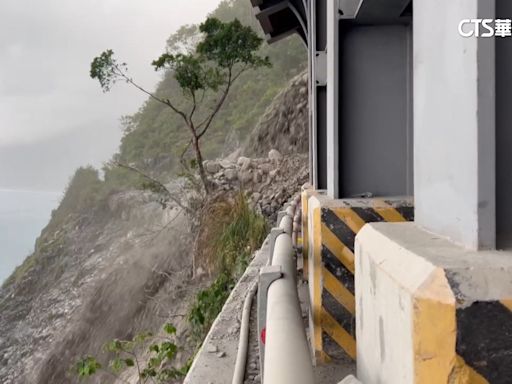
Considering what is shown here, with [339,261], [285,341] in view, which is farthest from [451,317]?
[339,261]

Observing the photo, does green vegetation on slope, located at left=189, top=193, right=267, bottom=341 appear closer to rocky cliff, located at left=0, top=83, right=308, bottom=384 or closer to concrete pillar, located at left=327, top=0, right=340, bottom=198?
rocky cliff, located at left=0, top=83, right=308, bottom=384

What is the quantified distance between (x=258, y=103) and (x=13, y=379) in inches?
725

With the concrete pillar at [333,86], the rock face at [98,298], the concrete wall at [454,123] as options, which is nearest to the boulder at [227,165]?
the rock face at [98,298]

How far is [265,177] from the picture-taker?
11.1 meters

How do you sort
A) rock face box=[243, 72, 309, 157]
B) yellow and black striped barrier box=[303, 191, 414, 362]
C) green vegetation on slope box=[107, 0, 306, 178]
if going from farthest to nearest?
green vegetation on slope box=[107, 0, 306, 178], rock face box=[243, 72, 309, 157], yellow and black striped barrier box=[303, 191, 414, 362]

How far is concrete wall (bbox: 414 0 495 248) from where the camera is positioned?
41.3 inches

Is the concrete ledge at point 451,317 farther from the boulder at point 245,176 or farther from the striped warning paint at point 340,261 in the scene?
the boulder at point 245,176

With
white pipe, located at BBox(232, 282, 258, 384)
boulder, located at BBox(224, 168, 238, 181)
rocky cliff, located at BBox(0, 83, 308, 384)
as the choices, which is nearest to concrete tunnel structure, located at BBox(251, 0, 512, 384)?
white pipe, located at BBox(232, 282, 258, 384)

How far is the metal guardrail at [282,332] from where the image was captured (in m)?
1.32

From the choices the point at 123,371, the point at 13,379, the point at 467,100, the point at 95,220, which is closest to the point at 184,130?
the point at 95,220

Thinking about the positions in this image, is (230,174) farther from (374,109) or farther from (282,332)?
(282,332)

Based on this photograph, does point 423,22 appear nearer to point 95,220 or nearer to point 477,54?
point 477,54

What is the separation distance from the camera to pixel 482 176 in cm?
106

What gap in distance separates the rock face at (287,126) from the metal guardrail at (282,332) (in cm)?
1126
